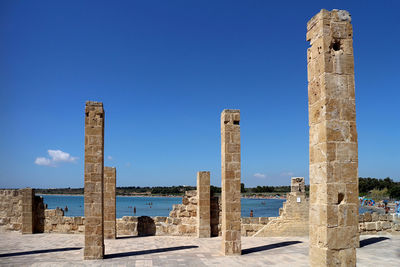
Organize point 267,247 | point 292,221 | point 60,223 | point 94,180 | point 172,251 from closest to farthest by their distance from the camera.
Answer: point 94,180 → point 172,251 → point 267,247 → point 292,221 → point 60,223

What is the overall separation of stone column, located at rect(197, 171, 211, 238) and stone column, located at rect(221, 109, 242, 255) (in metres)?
2.85

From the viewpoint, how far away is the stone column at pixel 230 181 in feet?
30.5

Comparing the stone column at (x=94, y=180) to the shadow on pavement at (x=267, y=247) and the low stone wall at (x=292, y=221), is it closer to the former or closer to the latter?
the shadow on pavement at (x=267, y=247)

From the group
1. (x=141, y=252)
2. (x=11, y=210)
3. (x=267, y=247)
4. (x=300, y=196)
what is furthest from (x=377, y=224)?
(x=11, y=210)

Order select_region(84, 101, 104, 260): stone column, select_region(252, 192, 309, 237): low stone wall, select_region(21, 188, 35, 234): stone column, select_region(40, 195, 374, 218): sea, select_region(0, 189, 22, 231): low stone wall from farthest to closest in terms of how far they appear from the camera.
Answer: select_region(40, 195, 374, 218): sea
select_region(0, 189, 22, 231): low stone wall
select_region(21, 188, 35, 234): stone column
select_region(252, 192, 309, 237): low stone wall
select_region(84, 101, 104, 260): stone column

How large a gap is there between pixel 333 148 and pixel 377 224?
9.77 m

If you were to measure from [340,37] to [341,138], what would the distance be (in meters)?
1.70

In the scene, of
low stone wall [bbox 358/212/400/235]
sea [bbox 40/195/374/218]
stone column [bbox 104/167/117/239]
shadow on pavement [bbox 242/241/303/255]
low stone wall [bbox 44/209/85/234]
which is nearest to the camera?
shadow on pavement [bbox 242/241/303/255]

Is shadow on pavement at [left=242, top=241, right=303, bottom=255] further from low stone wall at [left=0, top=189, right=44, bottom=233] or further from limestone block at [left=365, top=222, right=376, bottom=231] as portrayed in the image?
low stone wall at [left=0, top=189, right=44, bottom=233]

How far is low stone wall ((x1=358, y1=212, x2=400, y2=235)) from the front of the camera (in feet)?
42.4

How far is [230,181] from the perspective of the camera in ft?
31.3

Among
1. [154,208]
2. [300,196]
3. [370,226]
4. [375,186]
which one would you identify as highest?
[300,196]

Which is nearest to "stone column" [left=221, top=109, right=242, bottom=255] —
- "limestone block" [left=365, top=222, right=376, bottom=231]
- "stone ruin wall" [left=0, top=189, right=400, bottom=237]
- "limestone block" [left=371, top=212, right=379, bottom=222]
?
"stone ruin wall" [left=0, top=189, right=400, bottom=237]

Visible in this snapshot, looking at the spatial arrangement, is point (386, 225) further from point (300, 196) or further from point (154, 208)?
point (154, 208)
